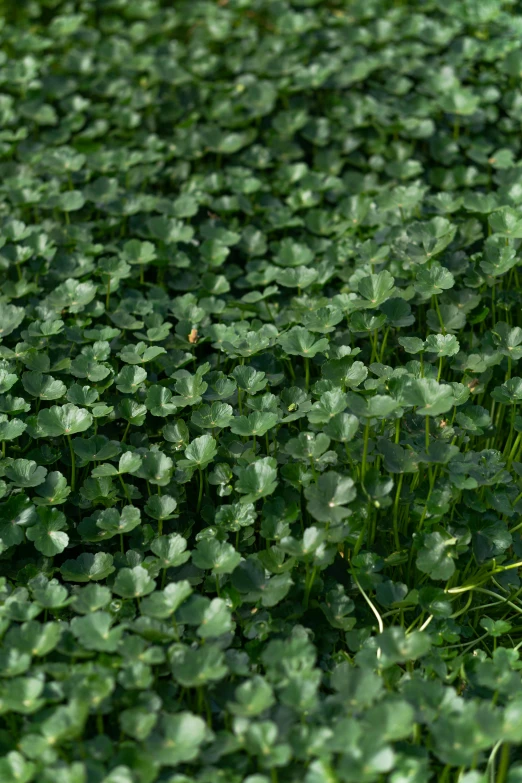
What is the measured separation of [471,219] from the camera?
Result: 2854mm

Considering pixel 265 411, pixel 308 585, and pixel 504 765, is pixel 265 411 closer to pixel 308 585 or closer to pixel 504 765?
pixel 308 585

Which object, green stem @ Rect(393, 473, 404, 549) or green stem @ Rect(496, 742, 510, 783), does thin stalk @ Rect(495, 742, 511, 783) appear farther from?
green stem @ Rect(393, 473, 404, 549)

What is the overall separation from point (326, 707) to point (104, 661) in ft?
1.38

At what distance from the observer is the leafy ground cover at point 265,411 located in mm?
1683

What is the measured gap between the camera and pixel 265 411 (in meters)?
2.28

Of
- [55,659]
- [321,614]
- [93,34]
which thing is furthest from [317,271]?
[93,34]

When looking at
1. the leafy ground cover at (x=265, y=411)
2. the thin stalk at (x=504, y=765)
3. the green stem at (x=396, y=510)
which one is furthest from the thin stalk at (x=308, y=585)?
the thin stalk at (x=504, y=765)

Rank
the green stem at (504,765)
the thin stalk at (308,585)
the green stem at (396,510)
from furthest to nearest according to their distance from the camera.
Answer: the green stem at (396,510), the thin stalk at (308,585), the green stem at (504,765)

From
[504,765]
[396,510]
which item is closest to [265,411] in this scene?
[396,510]

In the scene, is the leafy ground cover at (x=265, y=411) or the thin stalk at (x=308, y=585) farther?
the thin stalk at (x=308, y=585)

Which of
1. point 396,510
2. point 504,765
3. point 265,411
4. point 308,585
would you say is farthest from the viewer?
point 265,411

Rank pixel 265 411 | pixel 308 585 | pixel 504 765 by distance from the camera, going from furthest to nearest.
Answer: pixel 265 411
pixel 308 585
pixel 504 765

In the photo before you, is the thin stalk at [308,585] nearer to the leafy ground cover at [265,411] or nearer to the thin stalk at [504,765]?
the leafy ground cover at [265,411]

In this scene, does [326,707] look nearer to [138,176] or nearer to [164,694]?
[164,694]
